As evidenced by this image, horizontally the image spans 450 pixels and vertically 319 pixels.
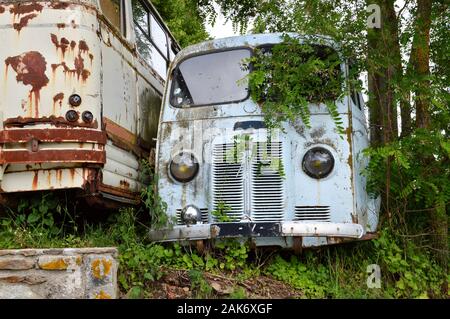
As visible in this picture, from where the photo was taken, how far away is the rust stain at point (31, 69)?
4633 millimetres

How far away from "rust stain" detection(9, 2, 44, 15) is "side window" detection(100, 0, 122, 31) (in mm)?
653

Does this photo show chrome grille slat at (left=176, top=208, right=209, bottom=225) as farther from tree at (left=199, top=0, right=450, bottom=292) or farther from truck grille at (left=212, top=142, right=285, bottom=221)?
tree at (left=199, top=0, right=450, bottom=292)

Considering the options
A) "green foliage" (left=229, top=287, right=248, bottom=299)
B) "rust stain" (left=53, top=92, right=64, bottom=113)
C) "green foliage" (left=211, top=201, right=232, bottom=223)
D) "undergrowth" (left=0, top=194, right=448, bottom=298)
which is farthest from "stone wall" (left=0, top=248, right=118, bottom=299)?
"rust stain" (left=53, top=92, right=64, bottom=113)

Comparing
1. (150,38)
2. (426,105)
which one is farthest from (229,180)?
(150,38)

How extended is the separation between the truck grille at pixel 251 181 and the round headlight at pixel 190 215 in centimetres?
16

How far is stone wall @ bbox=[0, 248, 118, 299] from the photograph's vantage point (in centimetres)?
405

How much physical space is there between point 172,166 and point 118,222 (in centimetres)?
74

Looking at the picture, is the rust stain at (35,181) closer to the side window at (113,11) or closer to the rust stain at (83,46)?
the rust stain at (83,46)

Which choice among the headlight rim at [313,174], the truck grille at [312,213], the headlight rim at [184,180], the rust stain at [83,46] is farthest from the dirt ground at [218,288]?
the rust stain at [83,46]

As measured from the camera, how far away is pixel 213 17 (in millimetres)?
6559

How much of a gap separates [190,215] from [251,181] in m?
0.58

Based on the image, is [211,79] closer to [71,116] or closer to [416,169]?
[71,116]

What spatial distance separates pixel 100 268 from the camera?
408 centimetres
